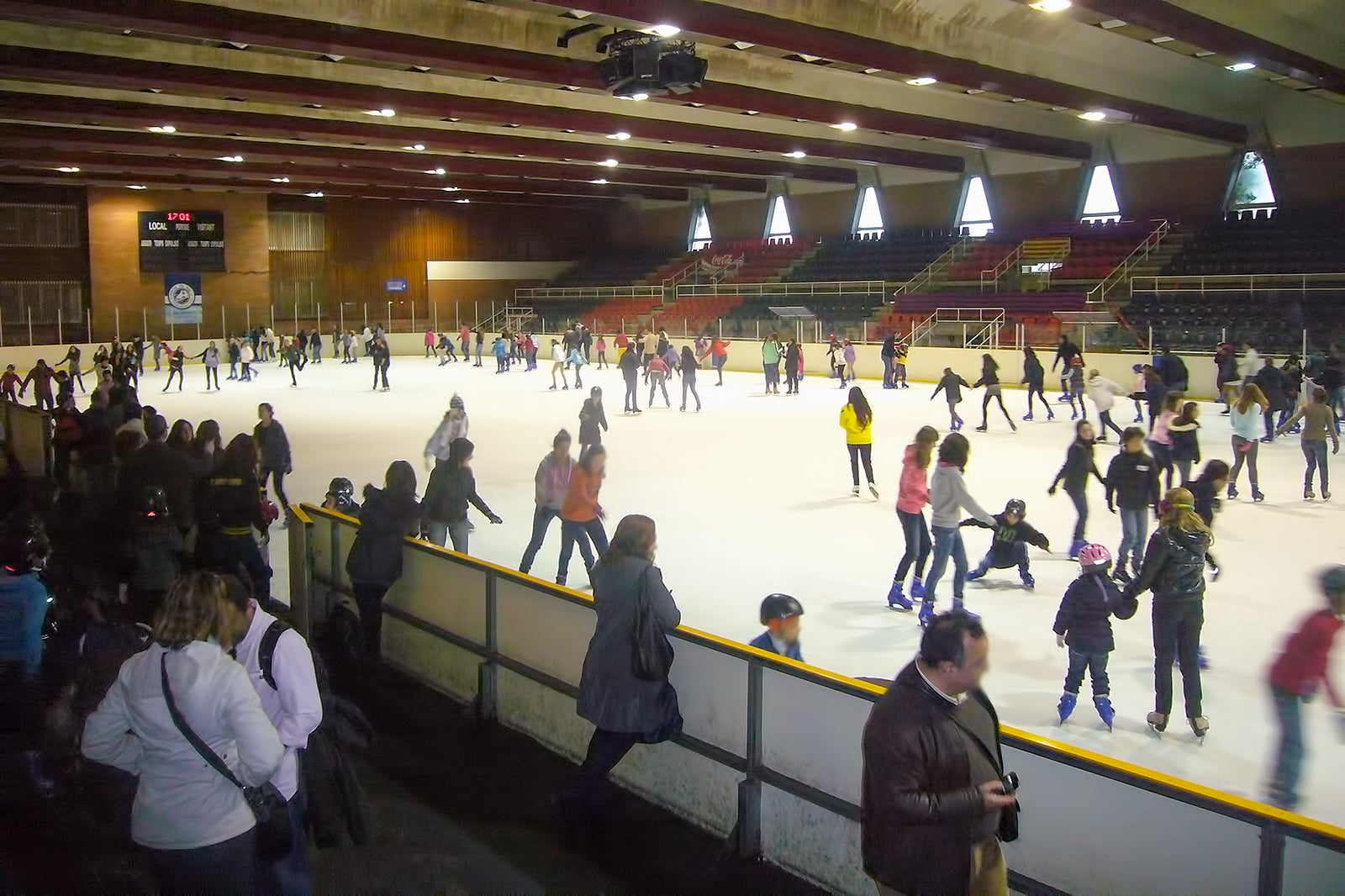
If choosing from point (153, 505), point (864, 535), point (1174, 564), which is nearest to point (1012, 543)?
point (864, 535)

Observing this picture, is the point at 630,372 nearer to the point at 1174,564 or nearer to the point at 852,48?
the point at 852,48

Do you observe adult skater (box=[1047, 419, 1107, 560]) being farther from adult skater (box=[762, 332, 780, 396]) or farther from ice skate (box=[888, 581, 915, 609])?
adult skater (box=[762, 332, 780, 396])

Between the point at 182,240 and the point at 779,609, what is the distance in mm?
41790

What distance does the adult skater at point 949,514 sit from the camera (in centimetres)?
758

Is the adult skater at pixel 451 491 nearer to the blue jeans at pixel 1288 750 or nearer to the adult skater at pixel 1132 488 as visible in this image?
the adult skater at pixel 1132 488

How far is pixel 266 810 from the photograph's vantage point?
3051 mm

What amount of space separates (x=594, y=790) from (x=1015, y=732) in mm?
1757

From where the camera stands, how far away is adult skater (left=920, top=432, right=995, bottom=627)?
7.58 metres

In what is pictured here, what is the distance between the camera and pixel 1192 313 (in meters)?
26.1

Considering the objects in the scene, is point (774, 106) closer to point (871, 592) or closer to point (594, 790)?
point (871, 592)

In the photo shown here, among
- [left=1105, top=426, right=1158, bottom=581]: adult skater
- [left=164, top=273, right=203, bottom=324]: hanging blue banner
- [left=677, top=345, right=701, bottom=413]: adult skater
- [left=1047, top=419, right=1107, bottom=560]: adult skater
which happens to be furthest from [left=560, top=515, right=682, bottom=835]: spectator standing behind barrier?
[left=164, top=273, right=203, bottom=324]: hanging blue banner

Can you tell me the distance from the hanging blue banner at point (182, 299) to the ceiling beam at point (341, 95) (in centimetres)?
2322

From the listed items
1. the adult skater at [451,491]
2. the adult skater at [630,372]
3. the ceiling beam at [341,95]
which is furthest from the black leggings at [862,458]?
the ceiling beam at [341,95]

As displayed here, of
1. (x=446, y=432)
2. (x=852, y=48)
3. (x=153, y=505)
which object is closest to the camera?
(x=153, y=505)
